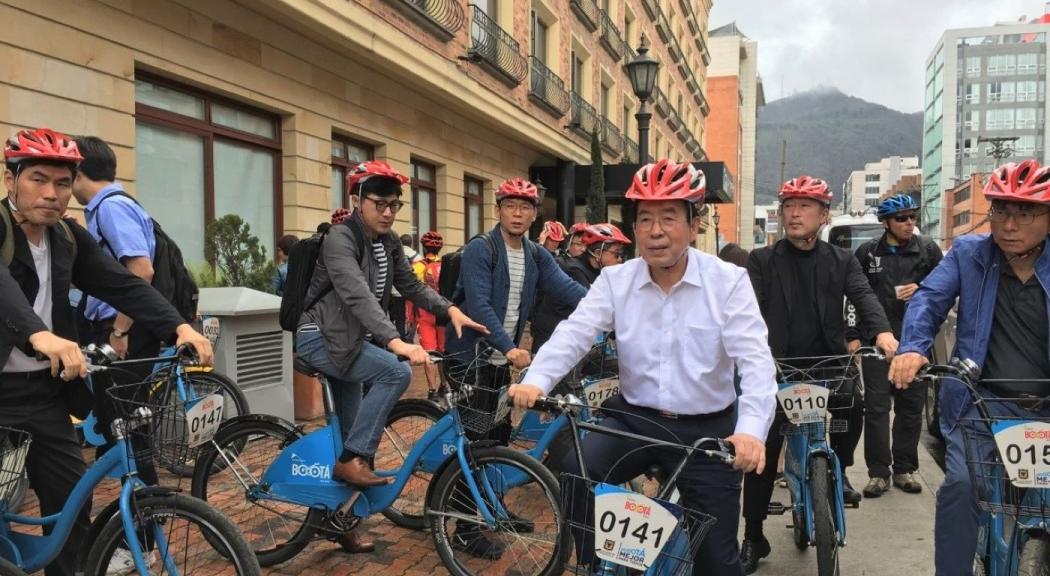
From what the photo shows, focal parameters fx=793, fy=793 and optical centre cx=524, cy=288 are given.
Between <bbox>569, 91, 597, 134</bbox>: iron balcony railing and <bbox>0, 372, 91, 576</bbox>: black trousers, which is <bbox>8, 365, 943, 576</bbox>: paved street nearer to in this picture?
<bbox>0, 372, 91, 576</bbox>: black trousers

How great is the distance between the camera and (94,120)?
Answer: 727 centimetres

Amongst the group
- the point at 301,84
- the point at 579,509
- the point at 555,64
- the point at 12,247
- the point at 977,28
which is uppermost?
the point at 977,28

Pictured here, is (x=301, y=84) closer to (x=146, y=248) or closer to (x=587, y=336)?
(x=146, y=248)

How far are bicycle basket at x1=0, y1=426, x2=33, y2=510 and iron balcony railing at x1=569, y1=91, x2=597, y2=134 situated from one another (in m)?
18.1

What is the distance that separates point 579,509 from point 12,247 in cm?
224

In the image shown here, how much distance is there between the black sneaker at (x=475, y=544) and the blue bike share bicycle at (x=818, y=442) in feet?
4.95

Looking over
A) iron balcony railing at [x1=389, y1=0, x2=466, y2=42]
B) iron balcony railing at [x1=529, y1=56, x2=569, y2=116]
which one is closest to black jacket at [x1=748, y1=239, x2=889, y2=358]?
iron balcony railing at [x1=389, y1=0, x2=466, y2=42]

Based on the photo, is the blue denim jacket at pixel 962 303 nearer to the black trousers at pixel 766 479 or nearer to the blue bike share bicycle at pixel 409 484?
the black trousers at pixel 766 479

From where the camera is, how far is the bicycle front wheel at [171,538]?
282 centimetres

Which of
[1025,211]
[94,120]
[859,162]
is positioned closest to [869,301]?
[1025,211]

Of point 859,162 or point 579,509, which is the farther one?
point 859,162

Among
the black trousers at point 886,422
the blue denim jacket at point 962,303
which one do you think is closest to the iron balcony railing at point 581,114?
the black trousers at point 886,422

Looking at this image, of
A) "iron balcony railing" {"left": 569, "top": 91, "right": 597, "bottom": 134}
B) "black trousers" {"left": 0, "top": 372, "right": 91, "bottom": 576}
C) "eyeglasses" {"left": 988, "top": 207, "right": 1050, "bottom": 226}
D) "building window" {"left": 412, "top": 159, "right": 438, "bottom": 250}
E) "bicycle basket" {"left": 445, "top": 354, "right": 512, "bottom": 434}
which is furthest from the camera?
"iron balcony railing" {"left": 569, "top": 91, "right": 597, "bottom": 134}

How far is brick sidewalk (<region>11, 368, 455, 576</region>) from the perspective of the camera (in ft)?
13.4
